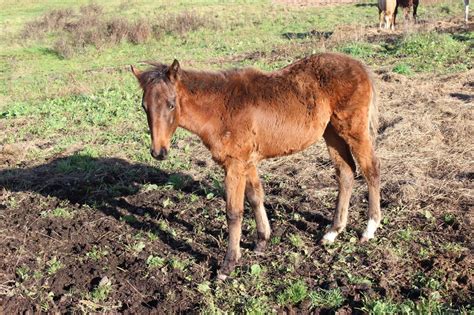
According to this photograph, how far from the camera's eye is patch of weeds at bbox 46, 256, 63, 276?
16.5 feet

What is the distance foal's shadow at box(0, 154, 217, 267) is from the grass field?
0.03 meters

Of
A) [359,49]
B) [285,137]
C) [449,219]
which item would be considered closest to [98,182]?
A: [285,137]

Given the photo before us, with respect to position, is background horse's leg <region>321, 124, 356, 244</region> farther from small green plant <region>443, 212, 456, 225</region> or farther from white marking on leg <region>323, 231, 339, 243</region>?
small green plant <region>443, 212, 456, 225</region>

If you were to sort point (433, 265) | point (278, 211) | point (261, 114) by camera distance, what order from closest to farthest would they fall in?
point (433, 265) < point (261, 114) < point (278, 211)

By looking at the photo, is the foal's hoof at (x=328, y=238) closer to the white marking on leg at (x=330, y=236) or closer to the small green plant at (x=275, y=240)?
the white marking on leg at (x=330, y=236)

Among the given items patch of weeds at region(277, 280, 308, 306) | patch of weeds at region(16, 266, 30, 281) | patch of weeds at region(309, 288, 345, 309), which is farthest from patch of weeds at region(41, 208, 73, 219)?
patch of weeds at region(309, 288, 345, 309)

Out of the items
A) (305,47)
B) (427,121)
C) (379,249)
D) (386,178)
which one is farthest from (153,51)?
(379,249)

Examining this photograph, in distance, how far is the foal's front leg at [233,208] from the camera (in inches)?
189

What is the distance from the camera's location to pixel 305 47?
1642 cm

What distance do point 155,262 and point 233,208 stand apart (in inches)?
41.9

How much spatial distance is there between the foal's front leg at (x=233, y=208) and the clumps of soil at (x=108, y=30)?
58.9 feet

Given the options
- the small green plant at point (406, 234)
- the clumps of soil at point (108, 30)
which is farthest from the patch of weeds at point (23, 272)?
the clumps of soil at point (108, 30)

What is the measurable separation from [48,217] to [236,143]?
3077 mm

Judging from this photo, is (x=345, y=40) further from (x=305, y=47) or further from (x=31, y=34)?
(x=31, y=34)
